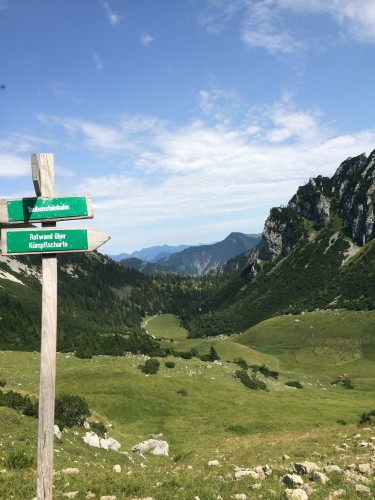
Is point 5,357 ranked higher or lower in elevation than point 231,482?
lower

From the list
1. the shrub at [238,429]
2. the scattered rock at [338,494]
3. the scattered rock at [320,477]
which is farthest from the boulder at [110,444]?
the scattered rock at [338,494]

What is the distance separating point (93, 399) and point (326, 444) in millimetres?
26673

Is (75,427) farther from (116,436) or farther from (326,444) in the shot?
(326,444)

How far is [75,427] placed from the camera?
29156mm

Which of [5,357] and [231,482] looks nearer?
[231,482]

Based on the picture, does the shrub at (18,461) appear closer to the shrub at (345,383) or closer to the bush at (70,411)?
the bush at (70,411)

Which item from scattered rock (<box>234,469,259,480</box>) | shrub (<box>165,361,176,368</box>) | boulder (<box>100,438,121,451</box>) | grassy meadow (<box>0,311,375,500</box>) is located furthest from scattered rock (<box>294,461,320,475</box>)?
shrub (<box>165,361,176,368</box>)

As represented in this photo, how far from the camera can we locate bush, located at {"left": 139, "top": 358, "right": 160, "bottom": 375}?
53344mm

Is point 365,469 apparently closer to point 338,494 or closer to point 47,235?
point 338,494

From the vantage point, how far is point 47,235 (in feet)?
29.7

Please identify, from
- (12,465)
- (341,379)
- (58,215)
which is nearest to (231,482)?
(12,465)

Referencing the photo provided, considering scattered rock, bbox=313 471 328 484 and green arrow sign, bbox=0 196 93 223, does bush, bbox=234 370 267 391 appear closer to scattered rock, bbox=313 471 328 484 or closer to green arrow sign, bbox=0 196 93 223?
scattered rock, bbox=313 471 328 484

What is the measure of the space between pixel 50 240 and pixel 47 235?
5.3 inches

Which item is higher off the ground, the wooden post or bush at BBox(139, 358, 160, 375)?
the wooden post
